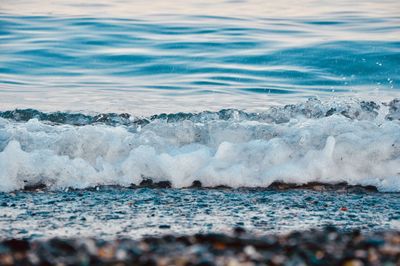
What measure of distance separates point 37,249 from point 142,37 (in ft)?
42.2

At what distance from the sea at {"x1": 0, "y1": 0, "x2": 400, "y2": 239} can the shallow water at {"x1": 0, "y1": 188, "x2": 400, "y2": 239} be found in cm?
2

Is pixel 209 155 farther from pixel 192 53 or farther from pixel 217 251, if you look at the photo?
pixel 192 53

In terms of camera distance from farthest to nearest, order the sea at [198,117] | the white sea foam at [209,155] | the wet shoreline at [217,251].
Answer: the white sea foam at [209,155]
the sea at [198,117]
the wet shoreline at [217,251]

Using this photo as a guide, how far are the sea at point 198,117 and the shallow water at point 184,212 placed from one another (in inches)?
0.6

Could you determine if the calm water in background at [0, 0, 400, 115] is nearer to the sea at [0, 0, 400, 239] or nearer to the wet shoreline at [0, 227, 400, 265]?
the sea at [0, 0, 400, 239]

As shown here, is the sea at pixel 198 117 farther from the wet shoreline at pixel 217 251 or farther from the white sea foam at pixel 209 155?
the wet shoreline at pixel 217 251

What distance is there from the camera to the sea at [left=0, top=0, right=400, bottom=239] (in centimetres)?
659

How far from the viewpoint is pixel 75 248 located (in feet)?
14.4

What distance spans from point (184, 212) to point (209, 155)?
1.67 meters

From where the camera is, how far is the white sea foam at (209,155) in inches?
300

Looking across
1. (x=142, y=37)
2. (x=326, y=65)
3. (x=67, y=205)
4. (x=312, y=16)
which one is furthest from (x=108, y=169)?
(x=312, y=16)

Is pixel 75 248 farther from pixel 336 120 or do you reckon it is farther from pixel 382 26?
pixel 382 26

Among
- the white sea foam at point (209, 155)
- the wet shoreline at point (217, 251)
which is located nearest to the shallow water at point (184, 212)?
the white sea foam at point (209, 155)

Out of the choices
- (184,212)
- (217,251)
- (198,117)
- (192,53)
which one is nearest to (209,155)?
(184,212)
